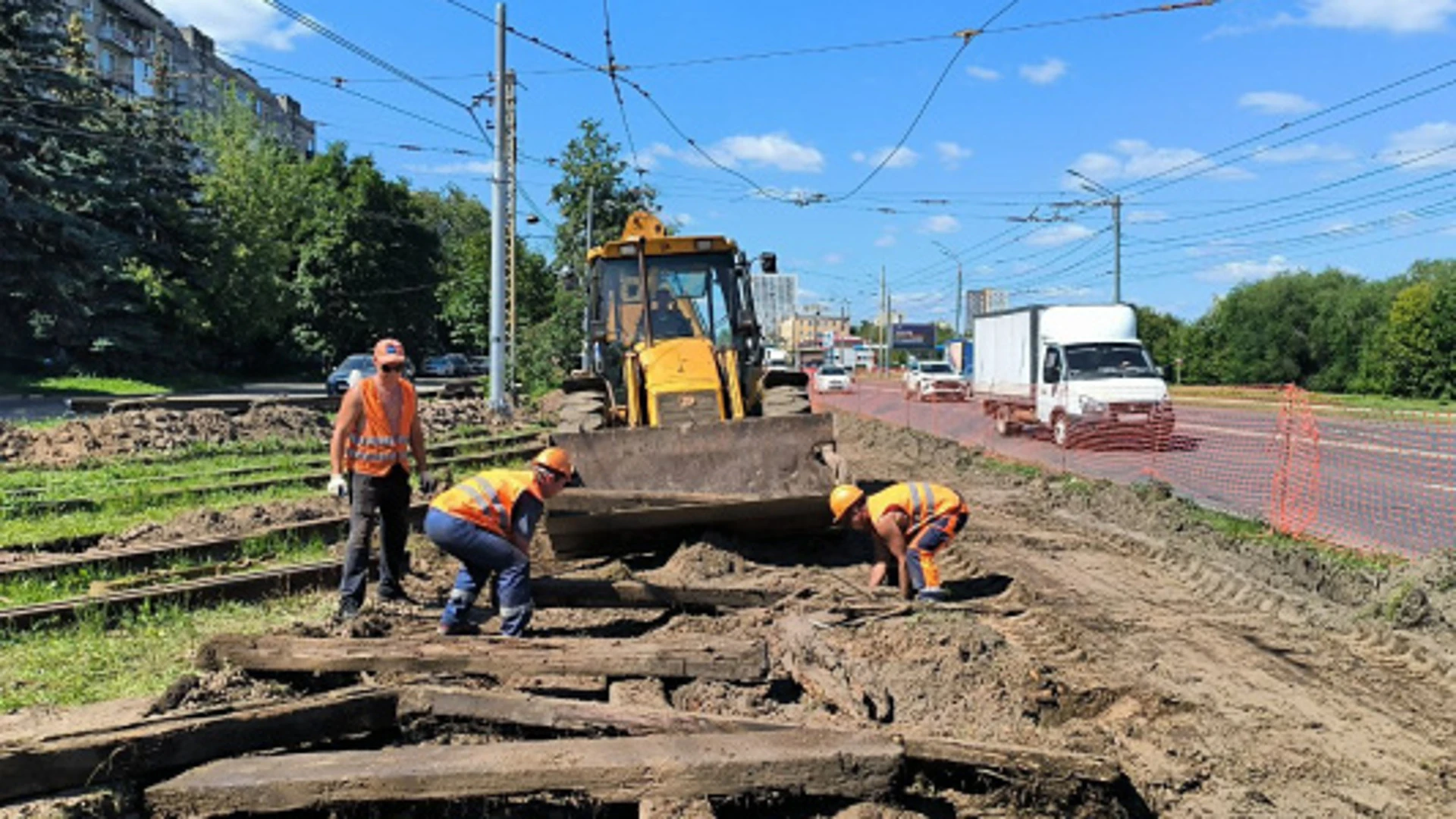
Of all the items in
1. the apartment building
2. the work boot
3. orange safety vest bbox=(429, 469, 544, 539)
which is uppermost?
the apartment building

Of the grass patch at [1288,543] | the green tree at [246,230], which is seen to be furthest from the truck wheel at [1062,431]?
the green tree at [246,230]

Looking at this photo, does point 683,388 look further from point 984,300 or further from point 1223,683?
point 984,300

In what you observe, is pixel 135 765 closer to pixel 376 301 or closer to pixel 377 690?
pixel 377 690

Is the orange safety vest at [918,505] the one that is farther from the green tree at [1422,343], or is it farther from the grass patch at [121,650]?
the green tree at [1422,343]

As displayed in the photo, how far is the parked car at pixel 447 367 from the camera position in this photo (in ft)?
195

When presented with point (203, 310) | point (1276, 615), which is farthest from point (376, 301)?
point (1276, 615)

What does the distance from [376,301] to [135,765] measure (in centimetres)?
5282

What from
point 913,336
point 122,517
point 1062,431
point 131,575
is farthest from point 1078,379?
point 913,336

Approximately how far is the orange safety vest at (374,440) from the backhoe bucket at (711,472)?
1.77 m

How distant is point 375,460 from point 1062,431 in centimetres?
1604

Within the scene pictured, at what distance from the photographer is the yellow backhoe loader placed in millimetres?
9148

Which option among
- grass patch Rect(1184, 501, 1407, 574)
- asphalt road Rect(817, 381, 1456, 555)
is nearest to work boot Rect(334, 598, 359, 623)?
grass patch Rect(1184, 501, 1407, 574)

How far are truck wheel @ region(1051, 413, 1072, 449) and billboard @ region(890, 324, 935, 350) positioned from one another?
7891 cm

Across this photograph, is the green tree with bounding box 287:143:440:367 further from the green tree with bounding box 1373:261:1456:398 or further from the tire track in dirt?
the tire track in dirt
